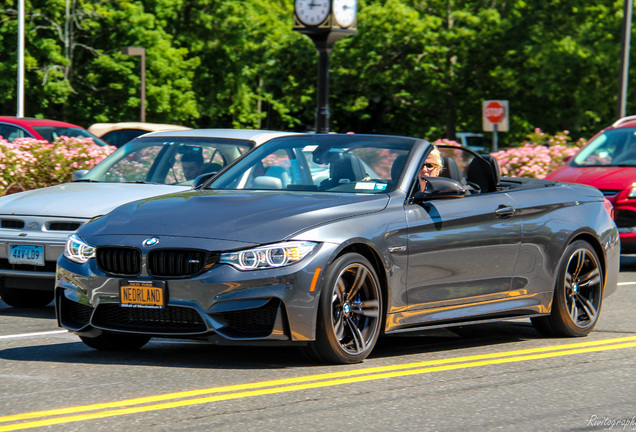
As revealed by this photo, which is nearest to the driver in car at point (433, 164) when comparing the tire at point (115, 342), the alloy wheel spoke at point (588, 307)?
the alloy wheel spoke at point (588, 307)

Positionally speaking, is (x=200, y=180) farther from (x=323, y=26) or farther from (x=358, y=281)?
(x=323, y=26)

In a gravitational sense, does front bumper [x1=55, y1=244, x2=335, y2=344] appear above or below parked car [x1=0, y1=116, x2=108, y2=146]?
below

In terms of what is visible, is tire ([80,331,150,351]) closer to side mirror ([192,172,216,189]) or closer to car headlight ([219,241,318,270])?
car headlight ([219,241,318,270])

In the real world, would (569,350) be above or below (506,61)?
below

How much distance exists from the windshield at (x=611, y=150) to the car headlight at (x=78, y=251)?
29.8ft

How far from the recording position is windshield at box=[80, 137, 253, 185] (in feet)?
33.3

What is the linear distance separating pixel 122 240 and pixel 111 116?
124 feet

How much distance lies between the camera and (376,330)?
6.62 m

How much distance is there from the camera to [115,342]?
23.0 feet

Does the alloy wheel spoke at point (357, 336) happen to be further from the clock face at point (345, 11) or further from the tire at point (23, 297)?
the clock face at point (345, 11)

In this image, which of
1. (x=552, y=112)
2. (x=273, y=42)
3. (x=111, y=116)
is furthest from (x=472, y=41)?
(x=111, y=116)

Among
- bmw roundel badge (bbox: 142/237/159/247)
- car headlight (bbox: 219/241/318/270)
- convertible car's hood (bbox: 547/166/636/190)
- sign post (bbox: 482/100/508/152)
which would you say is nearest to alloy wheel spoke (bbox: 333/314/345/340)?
car headlight (bbox: 219/241/318/270)

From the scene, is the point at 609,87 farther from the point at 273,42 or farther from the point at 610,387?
the point at 610,387

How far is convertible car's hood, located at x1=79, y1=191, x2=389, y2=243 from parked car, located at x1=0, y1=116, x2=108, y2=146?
1109cm
